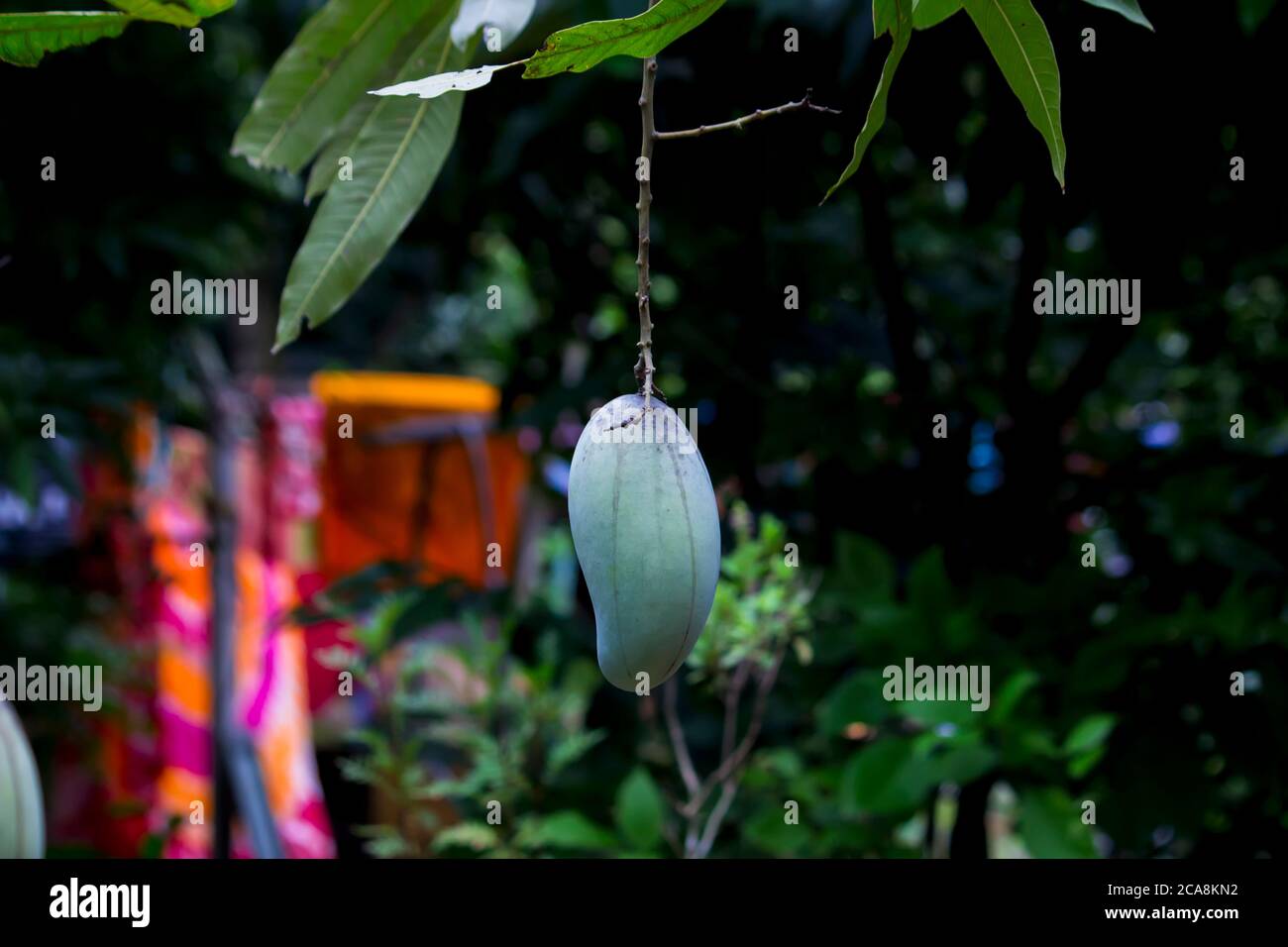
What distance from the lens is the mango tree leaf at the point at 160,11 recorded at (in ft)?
1.98

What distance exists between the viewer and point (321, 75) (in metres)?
0.79

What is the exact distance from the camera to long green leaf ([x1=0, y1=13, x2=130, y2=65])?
2.02ft

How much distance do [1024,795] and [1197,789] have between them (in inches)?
7.1

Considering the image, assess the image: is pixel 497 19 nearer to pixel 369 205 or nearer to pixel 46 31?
pixel 369 205

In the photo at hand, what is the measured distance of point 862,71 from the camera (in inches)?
41.8

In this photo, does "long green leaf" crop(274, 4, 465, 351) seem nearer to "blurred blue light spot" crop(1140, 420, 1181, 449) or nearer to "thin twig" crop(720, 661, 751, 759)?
"thin twig" crop(720, 661, 751, 759)

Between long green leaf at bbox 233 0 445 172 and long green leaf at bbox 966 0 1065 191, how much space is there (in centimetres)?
37

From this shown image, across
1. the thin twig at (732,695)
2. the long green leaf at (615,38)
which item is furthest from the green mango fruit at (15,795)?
the thin twig at (732,695)

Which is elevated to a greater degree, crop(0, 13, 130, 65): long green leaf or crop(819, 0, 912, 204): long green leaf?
crop(0, 13, 130, 65): long green leaf

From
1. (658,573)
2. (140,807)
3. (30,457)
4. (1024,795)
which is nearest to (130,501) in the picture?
(30,457)

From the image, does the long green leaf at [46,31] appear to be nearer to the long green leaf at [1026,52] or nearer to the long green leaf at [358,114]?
the long green leaf at [358,114]

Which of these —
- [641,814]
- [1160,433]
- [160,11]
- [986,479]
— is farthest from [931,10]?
[1160,433]

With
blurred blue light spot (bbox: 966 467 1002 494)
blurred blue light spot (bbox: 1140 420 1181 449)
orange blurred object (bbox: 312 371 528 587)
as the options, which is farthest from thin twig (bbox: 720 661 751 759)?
orange blurred object (bbox: 312 371 528 587)

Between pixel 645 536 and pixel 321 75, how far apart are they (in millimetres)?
464
